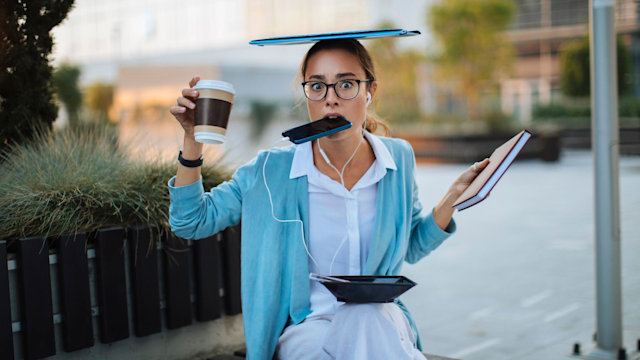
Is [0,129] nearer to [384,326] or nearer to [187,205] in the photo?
[187,205]

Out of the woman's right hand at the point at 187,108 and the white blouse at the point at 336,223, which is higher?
the woman's right hand at the point at 187,108

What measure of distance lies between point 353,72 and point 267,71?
3268 centimetres

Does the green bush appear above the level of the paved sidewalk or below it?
above

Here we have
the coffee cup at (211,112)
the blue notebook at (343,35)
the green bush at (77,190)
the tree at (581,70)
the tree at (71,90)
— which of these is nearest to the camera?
the coffee cup at (211,112)

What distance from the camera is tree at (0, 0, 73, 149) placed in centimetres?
382

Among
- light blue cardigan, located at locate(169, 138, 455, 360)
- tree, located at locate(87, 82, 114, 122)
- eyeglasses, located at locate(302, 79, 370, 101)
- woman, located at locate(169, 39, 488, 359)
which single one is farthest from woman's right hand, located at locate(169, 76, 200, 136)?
tree, located at locate(87, 82, 114, 122)

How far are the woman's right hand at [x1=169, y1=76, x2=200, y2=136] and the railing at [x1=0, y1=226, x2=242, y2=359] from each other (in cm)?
84

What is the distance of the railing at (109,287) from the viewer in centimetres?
267

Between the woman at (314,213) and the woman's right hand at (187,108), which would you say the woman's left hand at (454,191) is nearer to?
the woman at (314,213)

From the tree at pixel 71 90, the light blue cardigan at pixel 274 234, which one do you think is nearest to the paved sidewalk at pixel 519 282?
the light blue cardigan at pixel 274 234

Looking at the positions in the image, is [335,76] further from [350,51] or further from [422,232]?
[422,232]

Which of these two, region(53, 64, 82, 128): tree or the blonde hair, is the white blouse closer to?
the blonde hair

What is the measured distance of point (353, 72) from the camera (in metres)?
2.48

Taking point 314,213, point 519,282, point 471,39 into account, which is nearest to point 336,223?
point 314,213
